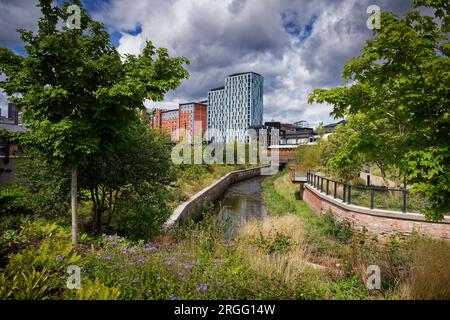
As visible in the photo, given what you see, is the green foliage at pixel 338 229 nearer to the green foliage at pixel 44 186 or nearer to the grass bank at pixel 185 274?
the grass bank at pixel 185 274

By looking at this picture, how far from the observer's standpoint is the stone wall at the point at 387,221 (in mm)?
9305

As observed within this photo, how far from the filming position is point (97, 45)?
5762 mm

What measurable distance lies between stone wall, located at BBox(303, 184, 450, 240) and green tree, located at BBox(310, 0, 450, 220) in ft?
20.5

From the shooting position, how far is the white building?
13362 centimetres

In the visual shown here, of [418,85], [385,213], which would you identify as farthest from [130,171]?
[385,213]

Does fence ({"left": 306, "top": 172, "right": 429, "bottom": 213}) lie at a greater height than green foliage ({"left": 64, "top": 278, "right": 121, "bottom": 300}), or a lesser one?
greater

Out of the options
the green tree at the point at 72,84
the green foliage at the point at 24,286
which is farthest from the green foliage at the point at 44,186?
the green foliage at the point at 24,286

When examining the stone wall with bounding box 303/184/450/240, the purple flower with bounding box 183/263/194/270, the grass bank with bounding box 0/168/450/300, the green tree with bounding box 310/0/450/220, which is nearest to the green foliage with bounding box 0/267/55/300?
the grass bank with bounding box 0/168/450/300

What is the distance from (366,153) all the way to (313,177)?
13.6m

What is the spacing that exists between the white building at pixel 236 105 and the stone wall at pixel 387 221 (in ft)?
382

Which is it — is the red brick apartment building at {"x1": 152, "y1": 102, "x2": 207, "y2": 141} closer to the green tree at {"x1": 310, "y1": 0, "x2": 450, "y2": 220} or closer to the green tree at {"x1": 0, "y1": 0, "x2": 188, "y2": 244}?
the green tree at {"x1": 0, "y1": 0, "x2": 188, "y2": 244}

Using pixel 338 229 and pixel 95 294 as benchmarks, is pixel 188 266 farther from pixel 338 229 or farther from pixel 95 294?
pixel 338 229
